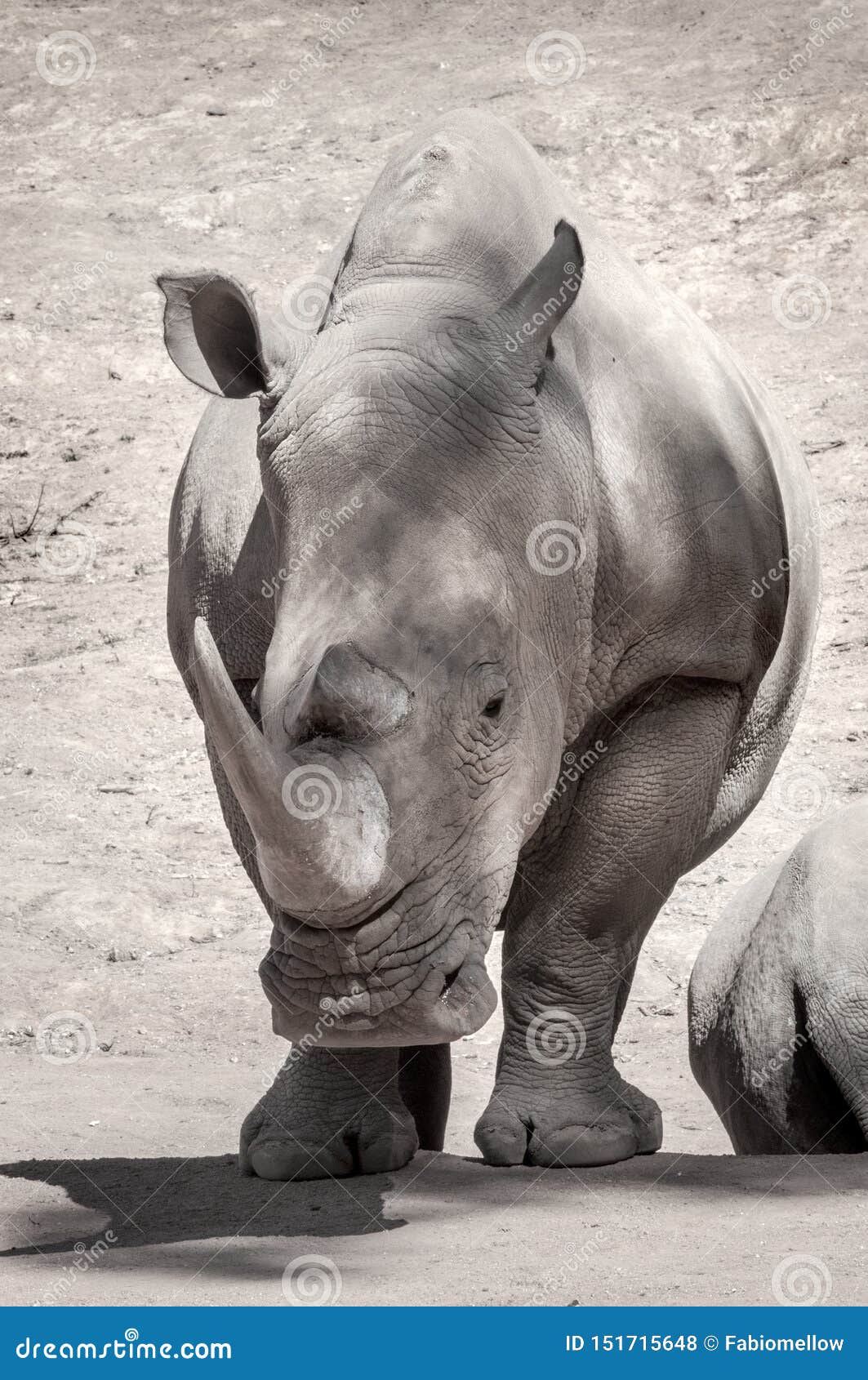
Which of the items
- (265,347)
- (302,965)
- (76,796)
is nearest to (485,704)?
(302,965)

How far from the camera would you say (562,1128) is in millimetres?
4680

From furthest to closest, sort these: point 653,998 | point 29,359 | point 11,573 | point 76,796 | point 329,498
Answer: point 29,359, point 11,573, point 76,796, point 653,998, point 329,498

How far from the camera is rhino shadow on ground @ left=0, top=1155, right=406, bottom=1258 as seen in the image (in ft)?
13.3

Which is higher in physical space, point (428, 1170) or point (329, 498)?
point (329, 498)

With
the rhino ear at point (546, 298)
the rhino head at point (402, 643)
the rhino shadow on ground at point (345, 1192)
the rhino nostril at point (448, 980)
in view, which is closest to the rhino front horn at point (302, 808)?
the rhino head at point (402, 643)

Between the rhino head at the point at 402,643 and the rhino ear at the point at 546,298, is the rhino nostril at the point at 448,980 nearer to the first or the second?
the rhino head at the point at 402,643

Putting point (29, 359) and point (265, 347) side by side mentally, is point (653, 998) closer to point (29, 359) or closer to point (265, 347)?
point (265, 347)

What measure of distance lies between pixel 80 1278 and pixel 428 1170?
1284 millimetres

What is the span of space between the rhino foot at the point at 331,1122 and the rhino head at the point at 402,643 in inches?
43.9

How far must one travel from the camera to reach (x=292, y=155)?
1617 cm

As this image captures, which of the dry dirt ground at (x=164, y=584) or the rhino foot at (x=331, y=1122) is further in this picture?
the rhino foot at (x=331, y=1122)

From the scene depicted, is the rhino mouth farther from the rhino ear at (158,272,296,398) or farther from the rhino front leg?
the rhino ear at (158,272,296,398)

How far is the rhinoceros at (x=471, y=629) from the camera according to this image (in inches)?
138

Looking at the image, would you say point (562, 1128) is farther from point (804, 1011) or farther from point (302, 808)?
point (302, 808)
